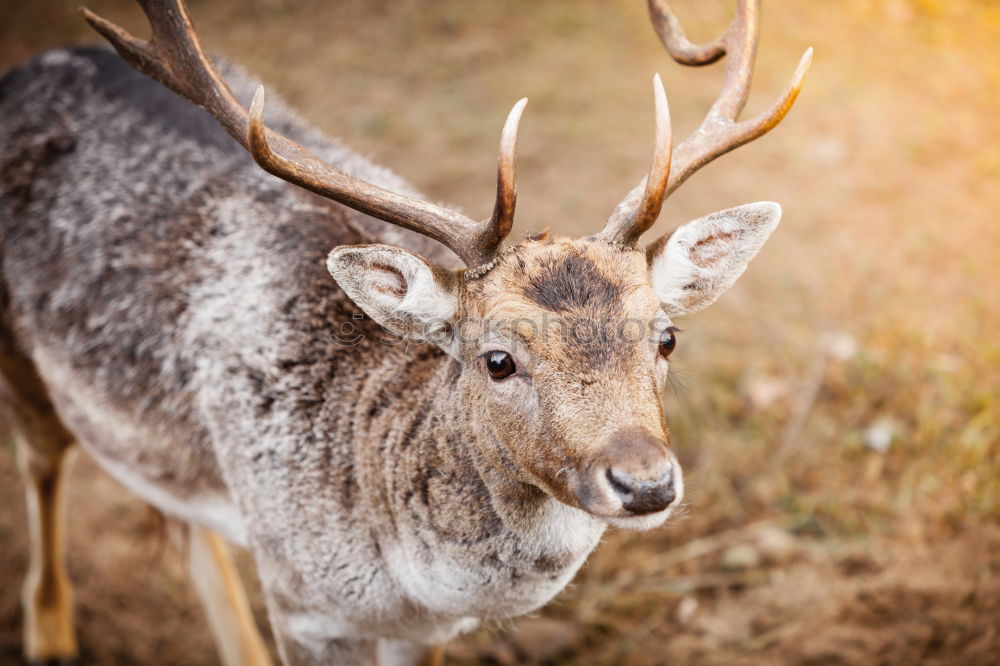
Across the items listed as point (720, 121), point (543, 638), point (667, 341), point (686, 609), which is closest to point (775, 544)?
point (686, 609)

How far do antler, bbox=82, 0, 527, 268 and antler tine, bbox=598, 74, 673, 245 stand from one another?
0.40 m

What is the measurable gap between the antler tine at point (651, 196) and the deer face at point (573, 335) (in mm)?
62

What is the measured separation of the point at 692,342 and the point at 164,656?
3.80 meters

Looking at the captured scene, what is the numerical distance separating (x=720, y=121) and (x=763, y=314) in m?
3.07

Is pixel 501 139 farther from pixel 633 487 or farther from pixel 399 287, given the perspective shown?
pixel 633 487

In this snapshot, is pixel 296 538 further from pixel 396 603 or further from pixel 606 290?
pixel 606 290

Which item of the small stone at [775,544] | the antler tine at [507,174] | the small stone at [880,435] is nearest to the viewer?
the antler tine at [507,174]

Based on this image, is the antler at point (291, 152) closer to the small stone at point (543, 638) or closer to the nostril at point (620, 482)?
the nostril at point (620, 482)

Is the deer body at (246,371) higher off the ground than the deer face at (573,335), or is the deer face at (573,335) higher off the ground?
the deer face at (573,335)

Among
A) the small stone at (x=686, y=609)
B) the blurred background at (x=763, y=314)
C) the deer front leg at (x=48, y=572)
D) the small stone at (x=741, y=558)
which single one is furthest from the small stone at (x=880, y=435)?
the deer front leg at (x=48, y=572)

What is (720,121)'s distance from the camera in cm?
317

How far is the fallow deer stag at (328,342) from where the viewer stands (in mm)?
2695

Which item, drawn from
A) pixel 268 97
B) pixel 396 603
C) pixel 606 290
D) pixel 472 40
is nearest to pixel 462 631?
pixel 396 603

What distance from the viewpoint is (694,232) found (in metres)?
2.97
